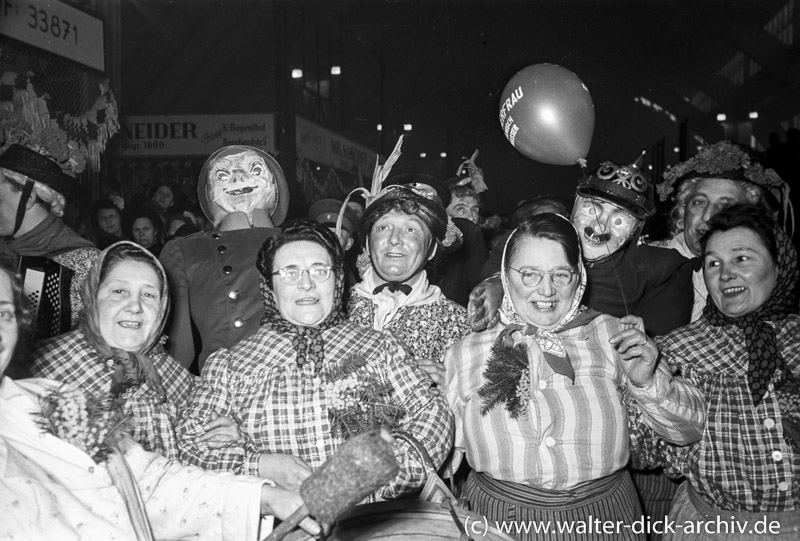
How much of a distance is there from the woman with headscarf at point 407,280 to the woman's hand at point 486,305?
18.5 inches

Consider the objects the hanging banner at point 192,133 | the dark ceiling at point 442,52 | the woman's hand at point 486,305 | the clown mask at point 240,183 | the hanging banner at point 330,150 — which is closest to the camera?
the woman's hand at point 486,305

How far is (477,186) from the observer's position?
6695mm

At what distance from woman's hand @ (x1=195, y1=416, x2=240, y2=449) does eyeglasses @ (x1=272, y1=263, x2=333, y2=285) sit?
61cm

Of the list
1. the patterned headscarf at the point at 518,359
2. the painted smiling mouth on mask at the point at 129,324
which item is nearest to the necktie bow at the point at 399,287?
the patterned headscarf at the point at 518,359

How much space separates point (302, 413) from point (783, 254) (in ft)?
6.98

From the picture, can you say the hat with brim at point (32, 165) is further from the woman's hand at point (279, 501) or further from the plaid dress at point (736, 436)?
the plaid dress at point (736, 436)

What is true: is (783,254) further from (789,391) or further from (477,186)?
(477,186)

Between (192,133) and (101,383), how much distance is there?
937cm

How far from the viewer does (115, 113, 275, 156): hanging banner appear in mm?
11086

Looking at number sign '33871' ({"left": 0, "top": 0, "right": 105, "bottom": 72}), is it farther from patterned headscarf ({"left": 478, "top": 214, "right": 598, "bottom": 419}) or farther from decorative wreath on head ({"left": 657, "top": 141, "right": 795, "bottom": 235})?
decorative wreath on head ({"left": 657, "top": 141, "right": 795, "bottom": 235})

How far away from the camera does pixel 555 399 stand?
2.76m

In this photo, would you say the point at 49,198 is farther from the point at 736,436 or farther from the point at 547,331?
the point at 736,436

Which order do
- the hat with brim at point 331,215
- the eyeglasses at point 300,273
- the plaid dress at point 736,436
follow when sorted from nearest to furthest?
the plaid dress at point 736,436 < the eyeglasses at point 300,273 < the hat with brim at point 331,215

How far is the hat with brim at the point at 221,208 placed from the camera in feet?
12.7
